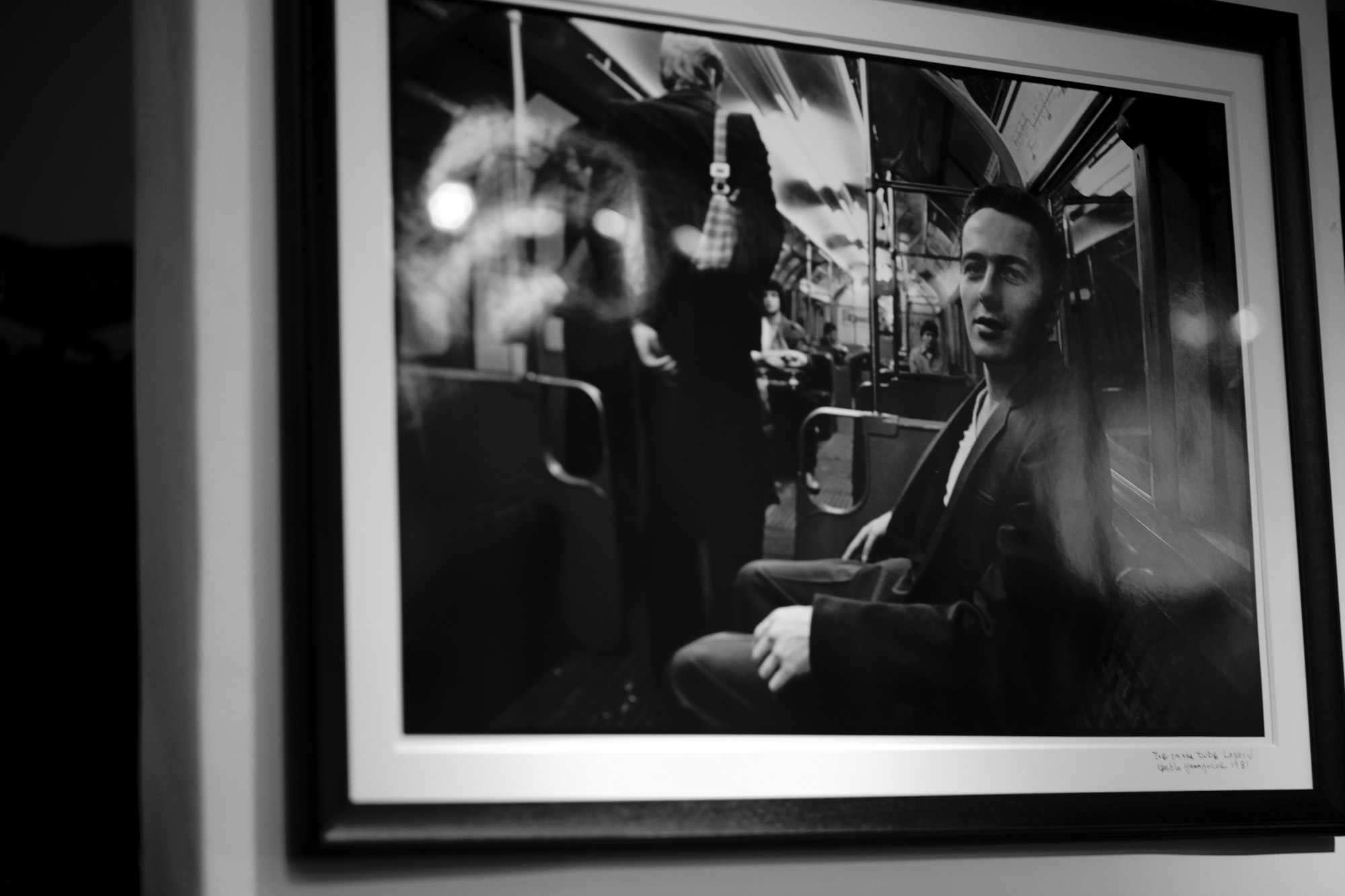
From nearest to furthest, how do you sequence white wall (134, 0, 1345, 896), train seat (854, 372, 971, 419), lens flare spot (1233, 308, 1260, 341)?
white wall (134, 0, 1345, 896) < train seat (854, 372, 971, 419) < lens flare spot (1233, 308, 1260, 341)

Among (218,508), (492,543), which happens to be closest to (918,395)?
(492,543)

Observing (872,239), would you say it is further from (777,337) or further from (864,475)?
(864,475)

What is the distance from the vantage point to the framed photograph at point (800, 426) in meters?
1.02

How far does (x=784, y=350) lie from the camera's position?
45.3 inches

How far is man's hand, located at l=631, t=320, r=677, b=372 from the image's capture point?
3.60 feet

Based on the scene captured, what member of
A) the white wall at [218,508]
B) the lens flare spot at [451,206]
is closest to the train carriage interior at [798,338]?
the lens flare spot at [451,206]

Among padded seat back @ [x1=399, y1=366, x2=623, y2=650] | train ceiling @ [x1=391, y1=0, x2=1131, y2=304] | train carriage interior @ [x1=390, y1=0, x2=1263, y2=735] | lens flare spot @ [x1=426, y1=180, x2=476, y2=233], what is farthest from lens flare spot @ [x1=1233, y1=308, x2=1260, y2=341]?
lens flare spot @ [x1=426, y1=180, x2=476, y2=233]

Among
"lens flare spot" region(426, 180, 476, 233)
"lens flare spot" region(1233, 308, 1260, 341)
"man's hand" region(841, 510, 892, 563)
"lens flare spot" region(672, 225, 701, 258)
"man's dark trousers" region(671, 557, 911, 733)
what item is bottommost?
"man's dark trousers" region(671, 557, 911, 733)

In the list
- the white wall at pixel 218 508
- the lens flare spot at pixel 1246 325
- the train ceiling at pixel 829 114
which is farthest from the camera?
the lens flare spot at pixel 1246 325

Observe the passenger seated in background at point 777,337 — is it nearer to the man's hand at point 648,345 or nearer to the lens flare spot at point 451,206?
the man's hand at point 648,345

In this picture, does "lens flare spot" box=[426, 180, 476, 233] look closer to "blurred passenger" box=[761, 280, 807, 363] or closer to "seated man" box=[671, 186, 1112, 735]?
"blurred passenger" box=[761, 280, 807, 363]

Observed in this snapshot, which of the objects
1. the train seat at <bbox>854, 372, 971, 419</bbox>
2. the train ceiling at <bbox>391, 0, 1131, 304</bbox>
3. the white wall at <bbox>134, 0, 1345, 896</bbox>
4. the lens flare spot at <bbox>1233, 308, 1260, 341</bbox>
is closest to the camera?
the white wall at <bbox>134, 0, 1345, 896</bbox>

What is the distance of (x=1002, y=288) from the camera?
48.9 inches

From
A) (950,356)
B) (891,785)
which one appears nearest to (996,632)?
(891,785)
